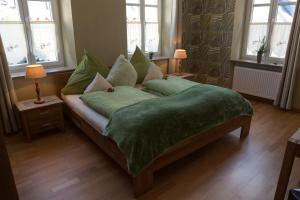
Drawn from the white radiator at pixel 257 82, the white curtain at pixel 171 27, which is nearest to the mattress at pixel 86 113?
the white curtain at pixel 171 27

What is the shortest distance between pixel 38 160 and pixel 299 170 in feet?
9.33

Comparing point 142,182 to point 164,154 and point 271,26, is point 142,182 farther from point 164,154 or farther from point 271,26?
point 271,26

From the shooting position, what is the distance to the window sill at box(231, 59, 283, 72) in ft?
13.1

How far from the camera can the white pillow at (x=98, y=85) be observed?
10.3 feet

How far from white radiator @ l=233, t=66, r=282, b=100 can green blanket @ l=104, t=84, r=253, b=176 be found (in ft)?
5.32

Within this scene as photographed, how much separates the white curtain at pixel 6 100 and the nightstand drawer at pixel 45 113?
37 cm

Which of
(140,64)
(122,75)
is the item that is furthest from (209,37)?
(122,75)

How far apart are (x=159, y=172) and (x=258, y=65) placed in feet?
9.77

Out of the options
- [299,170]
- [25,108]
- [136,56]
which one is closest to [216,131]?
[299,170]

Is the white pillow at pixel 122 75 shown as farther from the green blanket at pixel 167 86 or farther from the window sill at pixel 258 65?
the window sill at pixel 258 65

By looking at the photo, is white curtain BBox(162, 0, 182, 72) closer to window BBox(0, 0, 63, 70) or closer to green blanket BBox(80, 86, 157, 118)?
green blanket BBox(80, 86, 157, 118)

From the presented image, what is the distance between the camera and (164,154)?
7.04 ft

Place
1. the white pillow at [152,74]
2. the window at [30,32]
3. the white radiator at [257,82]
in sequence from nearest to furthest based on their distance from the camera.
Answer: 1. the window at [30,32]
2. the white pillow at [152,74]
3. the white radiator at [257,82]

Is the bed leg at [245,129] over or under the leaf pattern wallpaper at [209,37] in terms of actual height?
under
